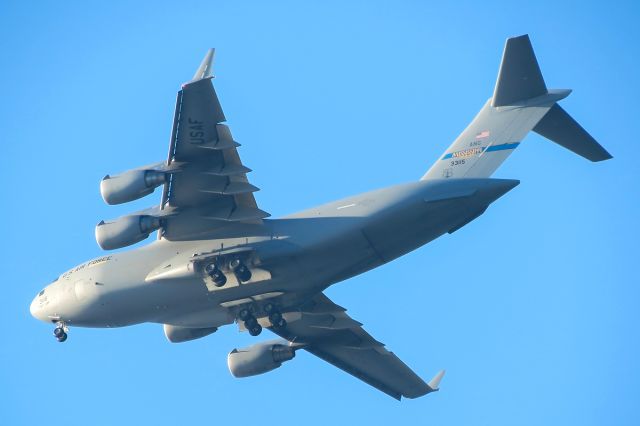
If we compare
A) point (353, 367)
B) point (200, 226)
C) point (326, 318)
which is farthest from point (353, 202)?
point (353, 367)

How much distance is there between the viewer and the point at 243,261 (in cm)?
1759

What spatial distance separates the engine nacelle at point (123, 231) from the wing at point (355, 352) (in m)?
4.01

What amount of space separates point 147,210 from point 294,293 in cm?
258

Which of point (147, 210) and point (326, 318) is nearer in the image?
point (147, 210)

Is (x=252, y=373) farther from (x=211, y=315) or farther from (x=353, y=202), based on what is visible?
(x=353, y=202)

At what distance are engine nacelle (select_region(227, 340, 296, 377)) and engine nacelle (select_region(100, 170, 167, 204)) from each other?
4826 mm

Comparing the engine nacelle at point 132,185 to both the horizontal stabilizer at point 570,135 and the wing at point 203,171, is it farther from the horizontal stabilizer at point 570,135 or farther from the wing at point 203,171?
the horizontal stabilizer at point 570,135

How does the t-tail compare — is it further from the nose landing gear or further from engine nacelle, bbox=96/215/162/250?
the nose landing gear

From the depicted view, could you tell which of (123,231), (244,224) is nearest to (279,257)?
(244,224)

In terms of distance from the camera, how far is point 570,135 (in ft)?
57.4

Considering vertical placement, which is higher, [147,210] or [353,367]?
[147,210]

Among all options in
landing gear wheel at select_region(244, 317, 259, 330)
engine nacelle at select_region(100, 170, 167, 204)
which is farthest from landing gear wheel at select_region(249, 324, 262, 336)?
engine nacelle at select_region(100, 170, 167, 204)

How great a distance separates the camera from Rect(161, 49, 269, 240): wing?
15.9 meters

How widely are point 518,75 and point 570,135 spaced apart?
3.89 ft
